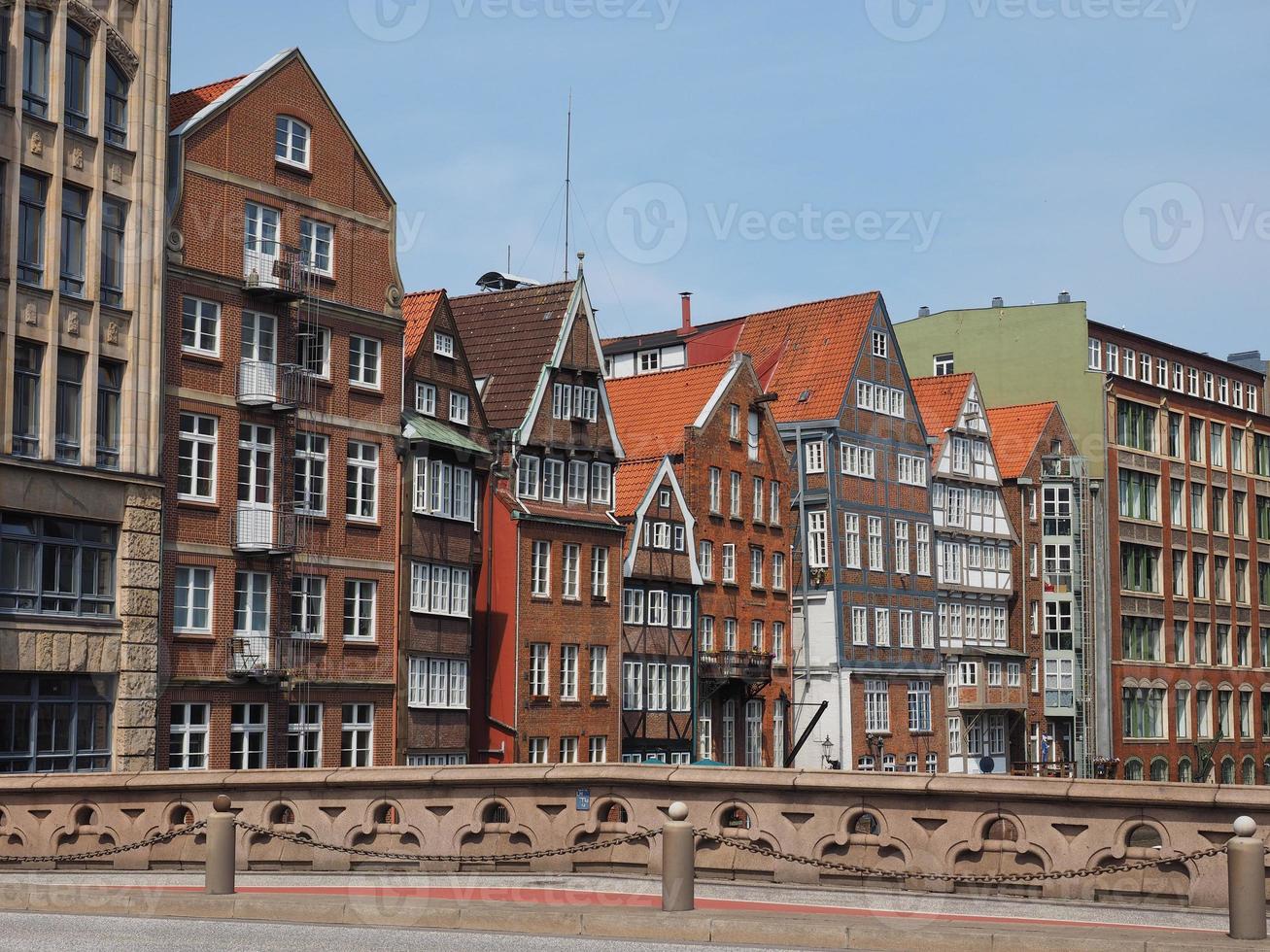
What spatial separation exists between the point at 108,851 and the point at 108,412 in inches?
743

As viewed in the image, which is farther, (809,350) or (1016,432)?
(1016,432)

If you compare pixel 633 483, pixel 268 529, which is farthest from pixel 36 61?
pixel 633 483

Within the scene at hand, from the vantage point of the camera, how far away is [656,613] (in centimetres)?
6069

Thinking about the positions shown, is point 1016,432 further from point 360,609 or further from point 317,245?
point 317,245

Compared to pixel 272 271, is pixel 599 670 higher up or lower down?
lower down

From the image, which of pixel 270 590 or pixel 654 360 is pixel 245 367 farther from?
pixel 654 360

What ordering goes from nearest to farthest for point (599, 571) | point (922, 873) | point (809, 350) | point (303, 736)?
point (922, 873) → point (303, 736) → point (599, 571) → point (809, 350)

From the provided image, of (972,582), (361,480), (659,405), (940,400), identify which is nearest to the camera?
(361,480)

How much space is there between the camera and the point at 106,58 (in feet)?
140

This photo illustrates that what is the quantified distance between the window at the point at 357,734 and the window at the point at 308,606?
6.89 feet

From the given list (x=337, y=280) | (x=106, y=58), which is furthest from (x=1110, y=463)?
(x=106, y=58)

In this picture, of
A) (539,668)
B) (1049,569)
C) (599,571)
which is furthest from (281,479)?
(1049,569)

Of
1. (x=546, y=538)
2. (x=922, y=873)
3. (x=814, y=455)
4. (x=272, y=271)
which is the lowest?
(x=922, y=873)

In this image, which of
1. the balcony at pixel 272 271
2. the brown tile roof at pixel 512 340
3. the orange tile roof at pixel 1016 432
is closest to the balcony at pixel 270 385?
the balcony at pixel 272 271
